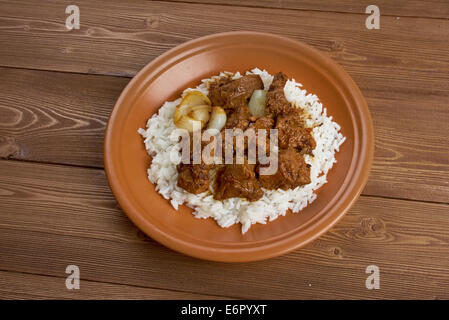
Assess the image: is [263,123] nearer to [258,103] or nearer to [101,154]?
[258,103]

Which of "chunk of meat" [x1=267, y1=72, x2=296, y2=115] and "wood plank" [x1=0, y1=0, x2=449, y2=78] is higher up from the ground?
"wood plank" [x1=0, y1=0, x2=449, y2=78]

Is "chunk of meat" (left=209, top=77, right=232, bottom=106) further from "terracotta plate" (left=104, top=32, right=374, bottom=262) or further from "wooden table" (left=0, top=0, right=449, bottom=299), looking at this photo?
"wooden table" (left=0, top=0, right=449, bottom=299)

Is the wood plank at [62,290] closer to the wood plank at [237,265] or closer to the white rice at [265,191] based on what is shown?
the wood plank at [237,265]

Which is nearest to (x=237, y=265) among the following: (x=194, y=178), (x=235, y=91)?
(x=194, y=178)

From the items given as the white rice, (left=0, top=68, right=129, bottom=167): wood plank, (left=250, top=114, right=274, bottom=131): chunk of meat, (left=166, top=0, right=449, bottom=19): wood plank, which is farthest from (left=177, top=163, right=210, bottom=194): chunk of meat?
(left=166, top=0, right=449, bottom=19): wood plank

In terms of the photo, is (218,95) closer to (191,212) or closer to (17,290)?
(191,212)

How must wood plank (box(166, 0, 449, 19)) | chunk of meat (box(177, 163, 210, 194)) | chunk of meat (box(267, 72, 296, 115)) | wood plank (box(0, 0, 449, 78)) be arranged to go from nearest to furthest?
chunk of meat (box(177, 163, 210, 194)) → chunk of meat (box(267, 72, 296, 115)) → wood plank (box(0, 0, 449, 78)) → wood plank (box(166, 0, 449, 19))
